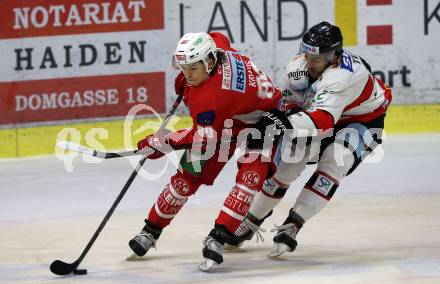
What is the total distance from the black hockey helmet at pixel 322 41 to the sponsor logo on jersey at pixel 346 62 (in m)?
0.05

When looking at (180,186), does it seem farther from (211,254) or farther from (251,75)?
(251,75)

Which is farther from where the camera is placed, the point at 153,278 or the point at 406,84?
the point at 406,84

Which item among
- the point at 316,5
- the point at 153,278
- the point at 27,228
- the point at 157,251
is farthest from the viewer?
the point at 316,5

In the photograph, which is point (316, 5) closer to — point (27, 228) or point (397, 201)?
point (397, 201)

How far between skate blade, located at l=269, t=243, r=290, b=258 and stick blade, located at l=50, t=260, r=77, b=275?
103cm

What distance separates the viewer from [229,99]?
556 centimetres

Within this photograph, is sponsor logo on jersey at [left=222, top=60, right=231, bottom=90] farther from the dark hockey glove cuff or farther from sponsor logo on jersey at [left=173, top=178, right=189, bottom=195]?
sponsor logo on jersey at [left=173, top=178, right=189, bottom=195]

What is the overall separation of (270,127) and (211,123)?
0.32 m

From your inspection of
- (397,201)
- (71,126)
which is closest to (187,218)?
(397,201)

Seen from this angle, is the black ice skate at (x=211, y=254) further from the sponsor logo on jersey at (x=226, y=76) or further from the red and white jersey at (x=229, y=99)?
the sponsor logo on jersey at (x=226, y=76)

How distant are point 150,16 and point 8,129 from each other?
56.6 inches

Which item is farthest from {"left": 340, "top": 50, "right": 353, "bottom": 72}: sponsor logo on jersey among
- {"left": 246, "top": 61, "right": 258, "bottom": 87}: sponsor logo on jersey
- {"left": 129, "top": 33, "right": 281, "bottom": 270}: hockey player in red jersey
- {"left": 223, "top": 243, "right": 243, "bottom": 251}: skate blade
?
{"left": 223, "top": 243, "right": 243, "bottom": 251}: skate blade

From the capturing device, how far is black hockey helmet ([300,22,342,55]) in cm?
583

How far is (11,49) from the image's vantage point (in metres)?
8.87
